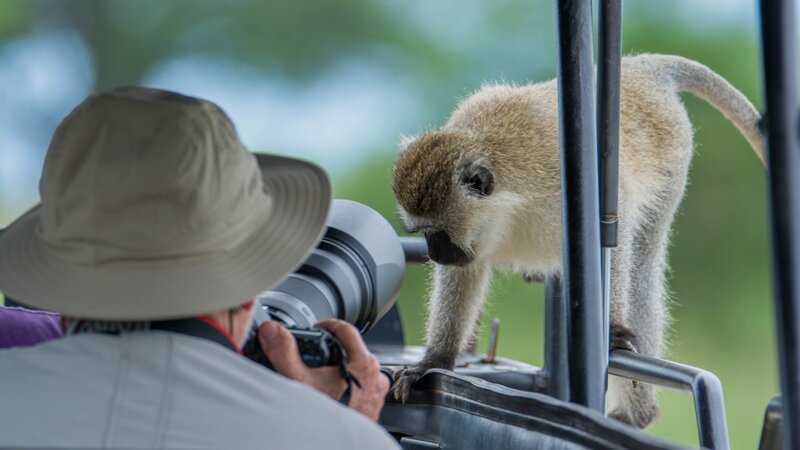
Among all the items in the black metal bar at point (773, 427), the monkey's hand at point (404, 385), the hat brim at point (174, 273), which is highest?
the hat brim at point (174, 273)

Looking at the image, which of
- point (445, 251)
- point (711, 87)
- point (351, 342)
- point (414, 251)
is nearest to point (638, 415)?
point (445, 251)

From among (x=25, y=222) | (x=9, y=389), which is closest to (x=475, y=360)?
(x=25, y=222)

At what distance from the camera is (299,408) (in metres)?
0.87

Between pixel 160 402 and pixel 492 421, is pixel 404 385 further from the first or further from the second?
pixel 160 402

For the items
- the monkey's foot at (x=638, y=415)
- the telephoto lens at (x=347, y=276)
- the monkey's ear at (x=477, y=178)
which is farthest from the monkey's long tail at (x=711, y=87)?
the telephoto lens at (x=347, y=276)

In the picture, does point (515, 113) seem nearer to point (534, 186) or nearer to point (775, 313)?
point (534, 186)

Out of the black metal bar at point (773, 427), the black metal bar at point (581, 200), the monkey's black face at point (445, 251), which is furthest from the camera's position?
the monkey's black face at point (445, 251)

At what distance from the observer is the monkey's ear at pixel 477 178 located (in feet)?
8.01

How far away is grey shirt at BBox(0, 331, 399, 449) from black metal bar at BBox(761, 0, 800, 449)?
0.35 m

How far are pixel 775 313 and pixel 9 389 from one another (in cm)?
65

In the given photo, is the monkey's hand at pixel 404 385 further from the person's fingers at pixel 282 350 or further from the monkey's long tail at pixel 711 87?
the monkey's long tail at pixel 711 87

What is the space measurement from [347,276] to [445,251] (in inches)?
35.7

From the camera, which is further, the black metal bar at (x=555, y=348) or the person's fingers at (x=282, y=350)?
the black metal bar at (x=555, y=348)

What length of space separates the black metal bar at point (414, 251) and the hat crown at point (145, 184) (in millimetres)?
1205
